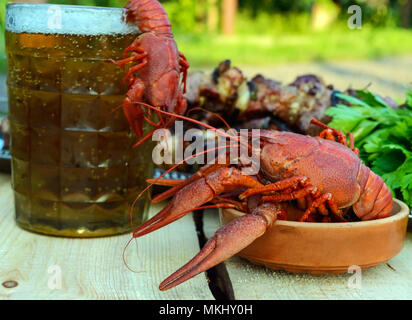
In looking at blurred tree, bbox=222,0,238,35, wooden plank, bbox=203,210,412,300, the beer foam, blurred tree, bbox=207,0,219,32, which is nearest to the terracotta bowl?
wooden plank, bbox=203,210,412,300

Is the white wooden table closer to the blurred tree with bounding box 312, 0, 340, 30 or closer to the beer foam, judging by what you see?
the beer foam

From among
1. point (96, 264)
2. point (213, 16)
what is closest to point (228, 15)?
point (213, 16)

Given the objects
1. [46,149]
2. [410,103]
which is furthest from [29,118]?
[410,103]

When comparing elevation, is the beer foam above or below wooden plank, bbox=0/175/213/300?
above

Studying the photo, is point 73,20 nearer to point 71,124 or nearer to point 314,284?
point 71,124

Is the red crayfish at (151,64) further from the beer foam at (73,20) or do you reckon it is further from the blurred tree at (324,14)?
the blurred tree at (324,14)

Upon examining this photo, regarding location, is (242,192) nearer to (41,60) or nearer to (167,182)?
(167,182)
